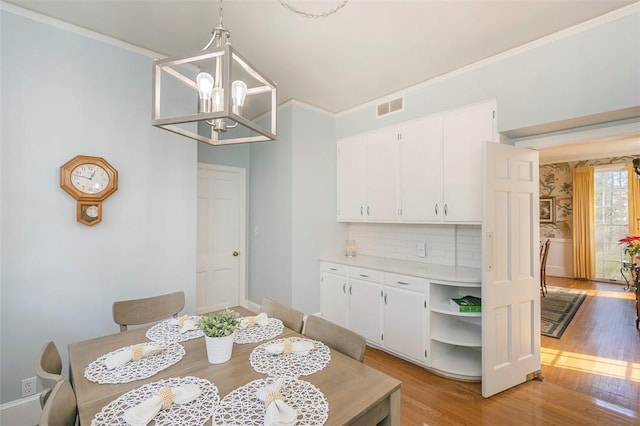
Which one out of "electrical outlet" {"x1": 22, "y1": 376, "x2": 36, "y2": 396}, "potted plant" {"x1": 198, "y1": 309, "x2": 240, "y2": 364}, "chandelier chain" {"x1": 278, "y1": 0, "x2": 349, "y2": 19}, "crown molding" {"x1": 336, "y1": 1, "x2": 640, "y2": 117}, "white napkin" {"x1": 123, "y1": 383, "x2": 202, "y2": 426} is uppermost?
"chandelier chain" {"x1": 278, "y1": 0, "x2": 349, "y2": 19}

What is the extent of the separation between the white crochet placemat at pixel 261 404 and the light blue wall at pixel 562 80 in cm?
256

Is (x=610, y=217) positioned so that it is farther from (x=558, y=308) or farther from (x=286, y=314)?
(x=286, y=314)

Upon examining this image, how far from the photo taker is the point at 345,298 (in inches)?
135

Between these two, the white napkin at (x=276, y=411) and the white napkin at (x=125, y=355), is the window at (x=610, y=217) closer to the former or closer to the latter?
the white napkin at (x=276, y=411)

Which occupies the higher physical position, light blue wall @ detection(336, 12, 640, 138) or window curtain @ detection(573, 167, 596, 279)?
light blue wall @ detection(336, 12, 640, 138)

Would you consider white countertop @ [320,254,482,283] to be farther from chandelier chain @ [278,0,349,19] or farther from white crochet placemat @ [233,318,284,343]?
chandelier chain @ [278,0,349,19]

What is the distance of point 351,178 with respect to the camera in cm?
381

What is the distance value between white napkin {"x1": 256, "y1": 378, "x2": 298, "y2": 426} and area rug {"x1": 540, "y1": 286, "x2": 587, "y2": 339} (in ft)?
13.0

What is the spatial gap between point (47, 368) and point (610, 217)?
8.88 meters

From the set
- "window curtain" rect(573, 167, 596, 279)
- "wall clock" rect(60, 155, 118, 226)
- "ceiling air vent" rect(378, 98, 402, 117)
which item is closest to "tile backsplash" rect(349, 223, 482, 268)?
"ceiling air vent" rect(378, 98, 402, 117)

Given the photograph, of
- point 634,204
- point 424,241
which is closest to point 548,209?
point 634,204

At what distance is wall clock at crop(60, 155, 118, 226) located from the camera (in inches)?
84.0

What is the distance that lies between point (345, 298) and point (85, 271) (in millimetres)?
2490

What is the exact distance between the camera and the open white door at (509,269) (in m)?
2.31
